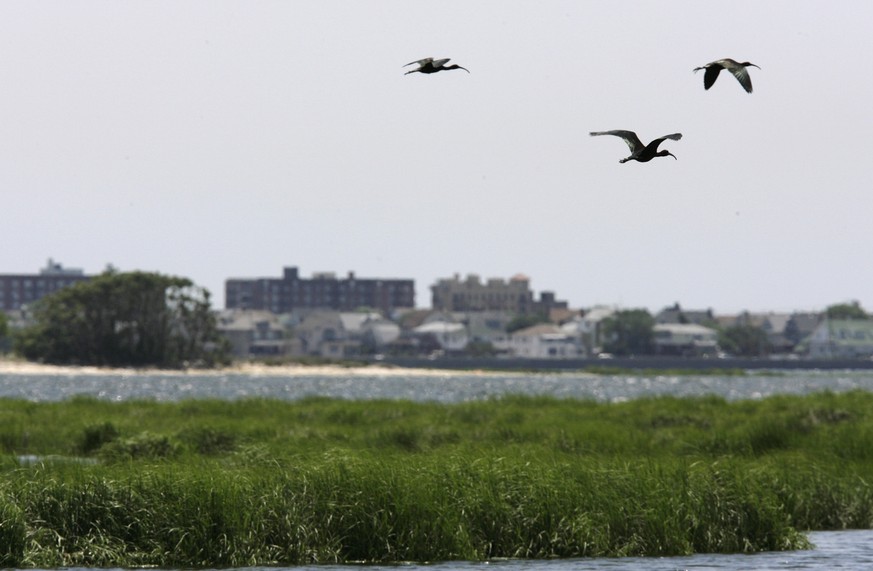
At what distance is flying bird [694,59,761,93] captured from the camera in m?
15.3

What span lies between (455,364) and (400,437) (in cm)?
16157

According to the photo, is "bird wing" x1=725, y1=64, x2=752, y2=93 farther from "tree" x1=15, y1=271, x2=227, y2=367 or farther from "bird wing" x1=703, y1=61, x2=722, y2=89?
"tree" x1=15, y1=271, x2=227, y2=367

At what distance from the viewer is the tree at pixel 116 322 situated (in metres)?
146

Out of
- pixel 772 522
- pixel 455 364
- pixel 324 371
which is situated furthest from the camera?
pixel 455 364

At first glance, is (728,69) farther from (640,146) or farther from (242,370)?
(242,370)

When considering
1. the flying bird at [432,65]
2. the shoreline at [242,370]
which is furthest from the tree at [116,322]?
the flying bird at [432,65]

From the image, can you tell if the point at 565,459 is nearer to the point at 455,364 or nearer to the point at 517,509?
the point at 517,509

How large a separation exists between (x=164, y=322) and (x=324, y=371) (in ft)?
109

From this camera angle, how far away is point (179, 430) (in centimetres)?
3344

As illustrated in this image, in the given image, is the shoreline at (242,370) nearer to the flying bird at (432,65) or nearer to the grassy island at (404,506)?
the grassy island at (404,506)

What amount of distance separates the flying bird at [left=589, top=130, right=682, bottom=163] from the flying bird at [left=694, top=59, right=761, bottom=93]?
2.22 feet

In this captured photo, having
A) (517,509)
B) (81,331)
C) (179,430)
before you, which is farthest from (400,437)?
(81,331)

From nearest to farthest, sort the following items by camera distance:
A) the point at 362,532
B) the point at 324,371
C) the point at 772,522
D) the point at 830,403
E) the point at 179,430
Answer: the point at 362,532 < the point at 772,522 < the point at 179,430 < the point at 830,403 < the point at 324,371

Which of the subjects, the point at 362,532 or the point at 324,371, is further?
the point at 324,371
